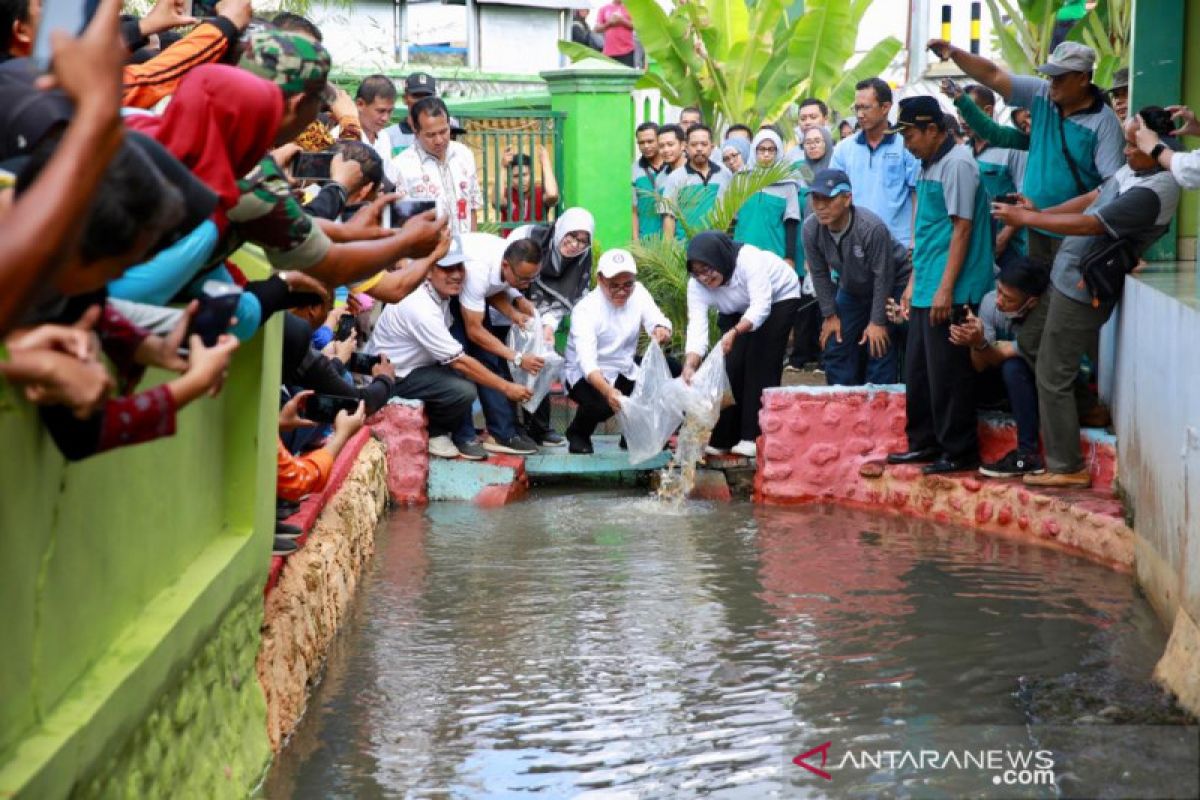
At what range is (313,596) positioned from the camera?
6.25 meters

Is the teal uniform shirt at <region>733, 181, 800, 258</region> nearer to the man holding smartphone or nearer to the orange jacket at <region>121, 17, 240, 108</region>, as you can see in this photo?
the man holding smartphone

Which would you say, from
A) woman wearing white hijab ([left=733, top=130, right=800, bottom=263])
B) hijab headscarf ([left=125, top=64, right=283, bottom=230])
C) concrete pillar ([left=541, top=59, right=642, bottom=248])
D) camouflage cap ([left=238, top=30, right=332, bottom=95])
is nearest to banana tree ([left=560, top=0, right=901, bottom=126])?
concrete pillar ([left=541, top=59, right=642, bottom=248])

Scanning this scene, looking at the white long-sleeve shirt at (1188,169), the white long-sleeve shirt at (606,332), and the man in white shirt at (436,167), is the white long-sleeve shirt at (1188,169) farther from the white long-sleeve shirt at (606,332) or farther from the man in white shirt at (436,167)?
the man in white shirt at (436,167)

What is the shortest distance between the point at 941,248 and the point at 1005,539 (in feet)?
5.50

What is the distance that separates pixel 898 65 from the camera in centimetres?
2364

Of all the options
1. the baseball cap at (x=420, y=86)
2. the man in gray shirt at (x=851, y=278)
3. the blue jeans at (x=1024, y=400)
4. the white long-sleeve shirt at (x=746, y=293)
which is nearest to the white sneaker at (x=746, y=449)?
the white long-sleeve shirt at (x=746, y=293)

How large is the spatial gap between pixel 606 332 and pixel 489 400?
0.88 m

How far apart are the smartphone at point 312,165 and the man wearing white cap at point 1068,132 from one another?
3639mm

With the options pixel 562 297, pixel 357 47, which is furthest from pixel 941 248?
pixel 357 47

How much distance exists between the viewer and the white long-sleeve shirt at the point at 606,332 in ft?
33.9

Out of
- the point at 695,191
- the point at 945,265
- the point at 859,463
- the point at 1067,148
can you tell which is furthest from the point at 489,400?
the point at 1067,148

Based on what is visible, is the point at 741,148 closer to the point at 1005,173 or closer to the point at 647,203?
the point at 647,203

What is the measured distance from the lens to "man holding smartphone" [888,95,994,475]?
29.1 ft

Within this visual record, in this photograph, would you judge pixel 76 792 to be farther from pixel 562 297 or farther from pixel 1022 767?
pixel 562 297
